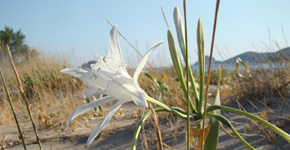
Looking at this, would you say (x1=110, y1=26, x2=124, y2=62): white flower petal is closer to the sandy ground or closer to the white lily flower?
the white lily flower

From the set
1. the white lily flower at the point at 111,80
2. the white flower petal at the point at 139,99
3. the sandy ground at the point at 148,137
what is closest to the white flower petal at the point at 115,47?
the white lily flower at the point at 111,80

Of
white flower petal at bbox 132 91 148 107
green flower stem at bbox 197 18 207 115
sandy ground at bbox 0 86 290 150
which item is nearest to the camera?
white flower petal at bbox 132 91 148 107

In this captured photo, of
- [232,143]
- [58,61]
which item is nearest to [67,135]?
[232,143]

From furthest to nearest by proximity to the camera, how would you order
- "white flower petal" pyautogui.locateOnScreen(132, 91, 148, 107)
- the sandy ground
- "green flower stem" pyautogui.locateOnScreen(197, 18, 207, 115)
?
the sandy ground < "green flower stem" pyautogui.locateOnScreen(197, 18, 207, 115) < "white flower petal" pyautogui.locateOnScreen(132, 91, 148, 107)

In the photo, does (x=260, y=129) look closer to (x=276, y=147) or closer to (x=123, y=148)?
(x=276, y=147)

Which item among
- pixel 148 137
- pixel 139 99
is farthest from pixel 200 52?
pixel 148 137

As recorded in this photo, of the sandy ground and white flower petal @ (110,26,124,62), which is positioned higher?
white flower petal @ (110,26,124,62)

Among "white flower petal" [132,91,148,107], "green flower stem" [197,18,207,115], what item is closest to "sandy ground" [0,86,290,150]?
"green flower stem" [197,18,207,115]

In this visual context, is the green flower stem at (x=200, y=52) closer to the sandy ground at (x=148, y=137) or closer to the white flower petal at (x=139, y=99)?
the white flower petal at (x=139, y=99)
